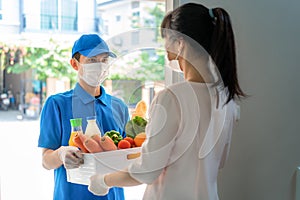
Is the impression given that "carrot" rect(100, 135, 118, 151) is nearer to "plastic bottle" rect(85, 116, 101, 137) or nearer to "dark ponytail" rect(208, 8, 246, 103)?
"plastic bottle" rect(85, 116, 101, 137)

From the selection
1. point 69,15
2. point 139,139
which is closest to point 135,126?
point 139,139

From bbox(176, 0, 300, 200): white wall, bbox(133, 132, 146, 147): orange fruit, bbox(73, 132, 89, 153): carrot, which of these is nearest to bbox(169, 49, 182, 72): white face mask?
bbox(133, 132, 146, 147): orange fruit

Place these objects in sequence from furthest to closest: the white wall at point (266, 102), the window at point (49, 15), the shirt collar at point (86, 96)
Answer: the window at point (49, 15)
the white wall at point (266, 102)
the shirt collar at point (86, 96)

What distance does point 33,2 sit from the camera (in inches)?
59.0

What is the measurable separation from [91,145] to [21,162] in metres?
0.81

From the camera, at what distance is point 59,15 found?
5.17 ft

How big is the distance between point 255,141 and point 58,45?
3.11ft

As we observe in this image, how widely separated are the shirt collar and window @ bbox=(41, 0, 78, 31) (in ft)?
1.73

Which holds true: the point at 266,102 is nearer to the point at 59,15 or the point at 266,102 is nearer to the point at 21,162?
the point at 59,15

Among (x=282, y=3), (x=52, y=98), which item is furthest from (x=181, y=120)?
(x=282, y=3)

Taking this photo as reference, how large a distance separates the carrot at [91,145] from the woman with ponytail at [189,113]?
0.24 ft

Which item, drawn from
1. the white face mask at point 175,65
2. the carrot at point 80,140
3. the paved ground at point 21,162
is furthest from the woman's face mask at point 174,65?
the paved ground at point 21,162

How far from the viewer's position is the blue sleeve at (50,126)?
1.18m

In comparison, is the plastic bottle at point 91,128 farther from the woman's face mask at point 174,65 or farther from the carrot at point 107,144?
the woman's face mask at point 174,65
